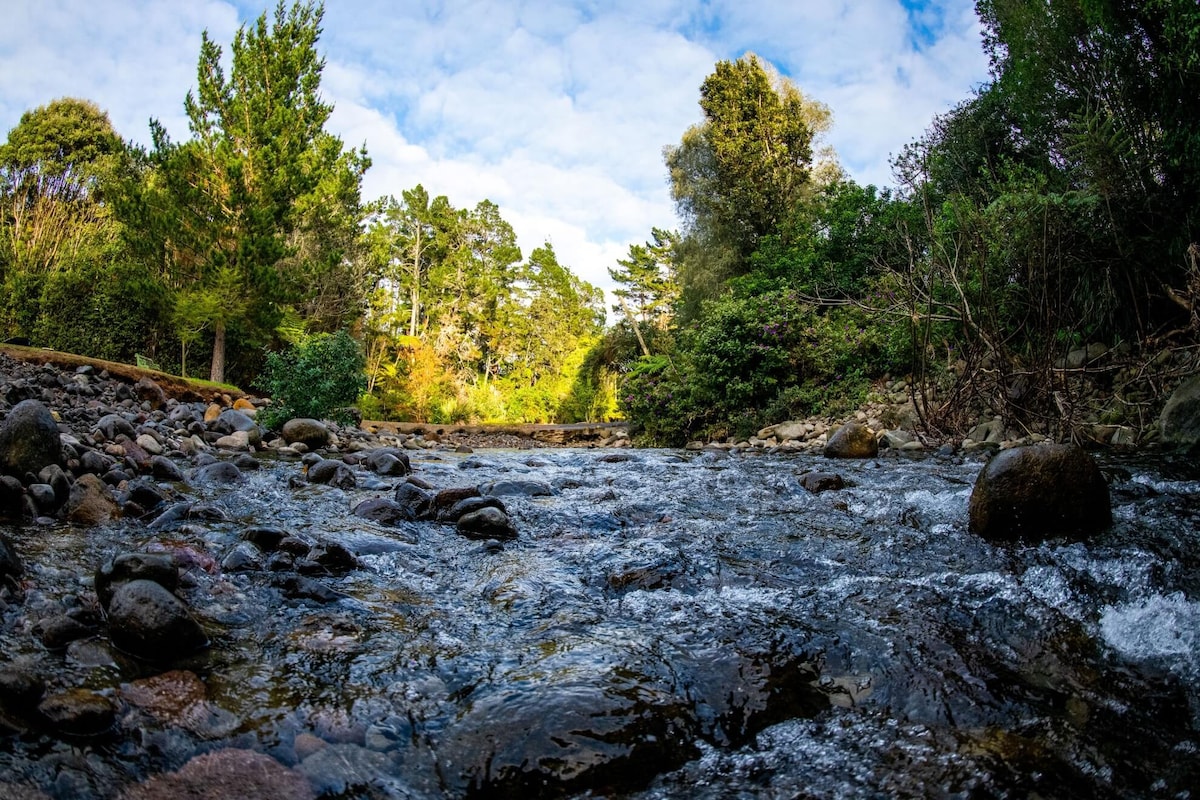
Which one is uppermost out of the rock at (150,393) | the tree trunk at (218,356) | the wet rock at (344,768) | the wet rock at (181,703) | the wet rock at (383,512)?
the tree trunk at (218,356)

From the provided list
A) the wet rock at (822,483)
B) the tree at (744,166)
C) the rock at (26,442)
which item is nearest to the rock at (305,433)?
the rock at (26,442)

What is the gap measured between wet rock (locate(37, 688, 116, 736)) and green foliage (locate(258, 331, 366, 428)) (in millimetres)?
8224

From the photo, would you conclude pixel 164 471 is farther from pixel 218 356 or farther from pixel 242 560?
pixel 218 356

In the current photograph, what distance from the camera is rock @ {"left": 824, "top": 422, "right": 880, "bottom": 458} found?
8055mm

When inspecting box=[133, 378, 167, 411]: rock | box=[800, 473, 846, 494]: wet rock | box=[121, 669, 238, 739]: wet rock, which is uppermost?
box=[133, 378, 167, 411]: rock

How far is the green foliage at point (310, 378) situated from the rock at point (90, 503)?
5893 mm

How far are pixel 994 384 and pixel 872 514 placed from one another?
2.89m

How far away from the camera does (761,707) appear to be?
5.78ft

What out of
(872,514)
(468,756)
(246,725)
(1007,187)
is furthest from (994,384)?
(246,725)

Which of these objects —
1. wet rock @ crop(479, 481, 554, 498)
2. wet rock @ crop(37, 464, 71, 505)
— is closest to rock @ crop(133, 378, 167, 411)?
wet rock @ crop(479, 481, 554, 498)

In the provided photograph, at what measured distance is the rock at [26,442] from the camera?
333cm

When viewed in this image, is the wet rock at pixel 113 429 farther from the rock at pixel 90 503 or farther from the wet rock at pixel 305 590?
the wet rock at pixel 305 590

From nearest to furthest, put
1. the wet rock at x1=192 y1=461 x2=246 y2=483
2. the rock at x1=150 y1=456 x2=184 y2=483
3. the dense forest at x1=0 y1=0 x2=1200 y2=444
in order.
Answer: the rock at x1=150 y1=456 x2=184 y2=483 < the wet rock at x1=192 y1=461 x2=246 y2=483 < the dense forest at x1=0 y1=0 x2=1200 y2=444

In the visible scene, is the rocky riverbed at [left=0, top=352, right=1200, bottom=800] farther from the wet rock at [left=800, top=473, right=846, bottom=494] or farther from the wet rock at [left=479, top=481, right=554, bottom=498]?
the wet rock at [left=479, top=481, right=554, bottom=498]
